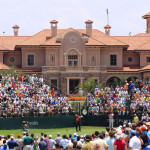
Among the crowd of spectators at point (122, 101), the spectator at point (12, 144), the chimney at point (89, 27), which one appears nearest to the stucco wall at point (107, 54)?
the chimney at point (89, 27)

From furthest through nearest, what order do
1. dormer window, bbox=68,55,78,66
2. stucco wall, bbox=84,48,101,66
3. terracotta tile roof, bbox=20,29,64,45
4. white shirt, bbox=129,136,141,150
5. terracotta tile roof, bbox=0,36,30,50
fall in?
terracotta tile roof, bbox=0,36,30,50 → terracotta tile roof, bbox=20,29,64,45 → stucco wall, bbox=84,48,101,66 → dormer window, bbox=68,55,78,66 → white shirt, bbox=129,136,141,150

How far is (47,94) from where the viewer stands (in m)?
52.0

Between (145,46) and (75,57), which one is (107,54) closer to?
(75,57)

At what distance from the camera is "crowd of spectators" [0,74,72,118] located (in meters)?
45.2

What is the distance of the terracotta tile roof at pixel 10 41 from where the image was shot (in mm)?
70125

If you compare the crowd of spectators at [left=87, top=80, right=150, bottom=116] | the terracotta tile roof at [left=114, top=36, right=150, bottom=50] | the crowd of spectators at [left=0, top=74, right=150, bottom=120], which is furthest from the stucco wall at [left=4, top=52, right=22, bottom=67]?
the crowd of spectators at [left=87, top=80, right=150, bottom=116]

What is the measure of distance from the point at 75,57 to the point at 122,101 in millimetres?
18728

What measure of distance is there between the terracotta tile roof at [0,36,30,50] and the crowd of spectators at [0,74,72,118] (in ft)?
54.4

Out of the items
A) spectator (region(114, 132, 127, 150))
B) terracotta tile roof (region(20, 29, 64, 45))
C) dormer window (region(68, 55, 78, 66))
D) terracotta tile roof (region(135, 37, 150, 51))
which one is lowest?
spectator (region(114, 132, 127, 150))

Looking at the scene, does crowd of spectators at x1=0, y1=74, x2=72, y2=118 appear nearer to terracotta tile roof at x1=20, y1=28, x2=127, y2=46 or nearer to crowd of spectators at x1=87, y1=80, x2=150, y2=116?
crowd of spectators at x1=87, y1=80, x2=150, y2=116

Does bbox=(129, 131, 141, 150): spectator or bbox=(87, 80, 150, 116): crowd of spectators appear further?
bbox=(87, 80, 150, 116): crowd of spectators

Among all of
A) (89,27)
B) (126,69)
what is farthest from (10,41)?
(126,69)

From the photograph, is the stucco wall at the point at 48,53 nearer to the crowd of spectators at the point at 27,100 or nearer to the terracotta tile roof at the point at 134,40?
the terracotta tile roof at the point at 134,40

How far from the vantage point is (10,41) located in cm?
7200
